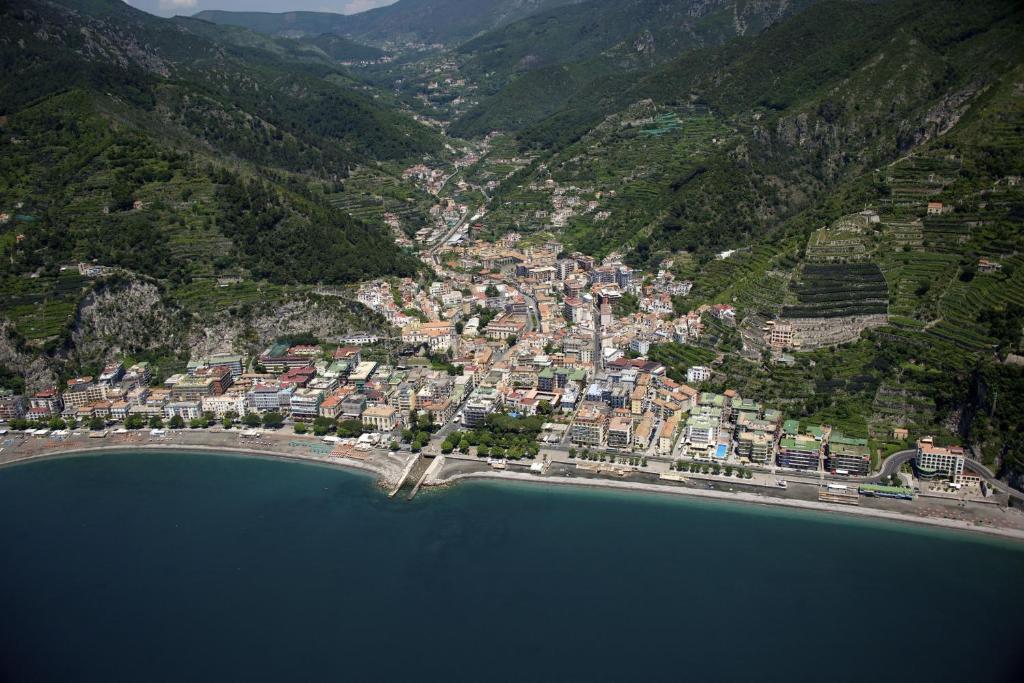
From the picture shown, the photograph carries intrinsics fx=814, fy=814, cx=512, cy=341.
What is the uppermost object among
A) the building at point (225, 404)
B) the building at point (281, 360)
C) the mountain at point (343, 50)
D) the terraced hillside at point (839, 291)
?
the mountain at point (343, 50)

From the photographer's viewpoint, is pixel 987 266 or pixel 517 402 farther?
pixel 517 402

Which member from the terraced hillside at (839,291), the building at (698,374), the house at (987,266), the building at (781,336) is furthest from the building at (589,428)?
the house at (987,266)

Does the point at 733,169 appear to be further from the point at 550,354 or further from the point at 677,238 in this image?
the point at 550,354

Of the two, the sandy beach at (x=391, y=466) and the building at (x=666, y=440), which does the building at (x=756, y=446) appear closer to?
the sandy beach at (x=391, y=466)

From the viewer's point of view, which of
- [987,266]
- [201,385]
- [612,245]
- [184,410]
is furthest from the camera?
[612,245]

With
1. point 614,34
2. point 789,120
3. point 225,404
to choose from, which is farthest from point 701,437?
point 614,34

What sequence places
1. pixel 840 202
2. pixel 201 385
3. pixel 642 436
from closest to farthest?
pixel 642 436, pixel 201 385, pixel 840 202

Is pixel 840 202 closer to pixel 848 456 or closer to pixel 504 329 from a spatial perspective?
pixel 504 329
